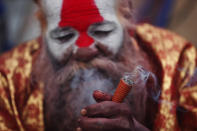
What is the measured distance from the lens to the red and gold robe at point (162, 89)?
28.2 inches

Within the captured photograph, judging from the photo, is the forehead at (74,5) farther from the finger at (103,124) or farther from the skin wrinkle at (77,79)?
the finger at (103,124)

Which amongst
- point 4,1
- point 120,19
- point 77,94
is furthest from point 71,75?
point 4,1

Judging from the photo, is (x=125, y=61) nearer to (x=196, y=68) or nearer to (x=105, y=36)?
→ (x=105, y=36)

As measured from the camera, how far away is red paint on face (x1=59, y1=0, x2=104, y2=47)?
1.87 feet

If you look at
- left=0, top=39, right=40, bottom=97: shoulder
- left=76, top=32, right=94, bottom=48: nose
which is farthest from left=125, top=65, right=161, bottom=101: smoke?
left=0, top=39, right=40, bottom=97: shoulder

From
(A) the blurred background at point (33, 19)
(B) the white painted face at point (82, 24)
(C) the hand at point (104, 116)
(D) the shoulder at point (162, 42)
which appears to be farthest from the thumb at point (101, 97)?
(A) the blurred background at point (33, 19)

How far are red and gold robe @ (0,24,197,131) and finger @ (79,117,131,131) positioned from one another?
0.51ft

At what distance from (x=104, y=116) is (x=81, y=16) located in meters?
0.21

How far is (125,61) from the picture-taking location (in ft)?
2.11

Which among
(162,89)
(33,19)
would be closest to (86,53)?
(162,89)

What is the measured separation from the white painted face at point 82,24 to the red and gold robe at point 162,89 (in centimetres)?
16

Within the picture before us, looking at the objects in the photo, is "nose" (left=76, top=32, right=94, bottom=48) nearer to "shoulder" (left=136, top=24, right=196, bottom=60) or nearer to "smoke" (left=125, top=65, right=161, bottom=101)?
"smoke" (left=125, top=65, right=161, bottom=101)

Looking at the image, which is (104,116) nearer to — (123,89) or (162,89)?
(123,89)

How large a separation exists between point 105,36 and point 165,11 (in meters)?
1.27
